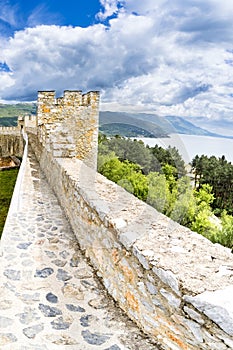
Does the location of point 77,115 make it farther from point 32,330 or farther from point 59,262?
point 32,330

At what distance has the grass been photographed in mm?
6584

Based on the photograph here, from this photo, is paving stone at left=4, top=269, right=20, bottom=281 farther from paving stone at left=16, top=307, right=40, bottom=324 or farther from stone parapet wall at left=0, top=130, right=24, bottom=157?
stone parapet wall at left=0, top=130, right=24, bottom=157

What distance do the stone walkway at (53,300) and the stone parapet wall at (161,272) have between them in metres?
0.16

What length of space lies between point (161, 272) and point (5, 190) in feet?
25.7

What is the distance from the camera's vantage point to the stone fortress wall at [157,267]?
5.93ft

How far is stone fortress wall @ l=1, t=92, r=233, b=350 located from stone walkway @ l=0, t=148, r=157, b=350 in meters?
0.15

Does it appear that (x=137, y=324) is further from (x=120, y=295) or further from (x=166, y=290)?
(x=166, y=290)

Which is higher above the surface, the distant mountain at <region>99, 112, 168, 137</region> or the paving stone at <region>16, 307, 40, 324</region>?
the distant mountain at <region>99, 112, 168, 137</region>

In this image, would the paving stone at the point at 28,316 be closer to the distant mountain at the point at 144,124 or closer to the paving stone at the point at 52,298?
the paving stone at the point at 52,298

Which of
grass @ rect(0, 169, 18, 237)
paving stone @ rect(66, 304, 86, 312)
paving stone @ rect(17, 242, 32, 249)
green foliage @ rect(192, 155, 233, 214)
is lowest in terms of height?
green foliage @ rect(192, 155, 233, 214)

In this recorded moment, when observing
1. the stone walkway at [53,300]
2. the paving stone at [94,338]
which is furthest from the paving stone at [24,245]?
the paving stone at [94,338]

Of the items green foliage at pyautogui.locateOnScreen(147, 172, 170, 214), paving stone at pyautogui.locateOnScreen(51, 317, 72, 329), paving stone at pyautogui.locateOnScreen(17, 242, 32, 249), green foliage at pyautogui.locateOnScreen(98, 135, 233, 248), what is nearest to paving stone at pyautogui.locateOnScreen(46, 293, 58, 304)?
paving stone at pyautogui.locateOnScreen(51, 317, 72, 329)

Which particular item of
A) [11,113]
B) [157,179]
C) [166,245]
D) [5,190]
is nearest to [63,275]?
[166,245]

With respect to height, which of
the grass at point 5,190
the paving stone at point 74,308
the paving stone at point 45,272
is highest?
the paving stone at point 45,272
